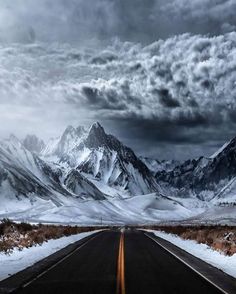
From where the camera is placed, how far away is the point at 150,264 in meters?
20.5

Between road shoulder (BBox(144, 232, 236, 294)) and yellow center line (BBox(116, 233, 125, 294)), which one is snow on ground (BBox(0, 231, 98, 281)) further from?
road shoulder (BBox(144, 232, 236, 294))

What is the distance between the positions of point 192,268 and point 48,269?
17.3 ft

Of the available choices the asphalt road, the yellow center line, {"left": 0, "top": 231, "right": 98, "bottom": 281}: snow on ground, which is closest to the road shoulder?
the asphalt road

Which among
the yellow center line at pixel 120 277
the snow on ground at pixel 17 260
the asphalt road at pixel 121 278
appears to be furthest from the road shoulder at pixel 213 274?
the snow on ground at pixel 17 260

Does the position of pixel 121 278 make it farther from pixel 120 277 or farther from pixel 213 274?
pixel 213 274

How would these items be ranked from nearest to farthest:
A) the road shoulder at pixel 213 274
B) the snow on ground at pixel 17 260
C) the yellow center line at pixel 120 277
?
the yellow center line at pixel 120 277, the road shoulder at pixel 213 274, the snow on ground at pixel 17 260

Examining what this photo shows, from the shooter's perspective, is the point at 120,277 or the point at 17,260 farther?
the point at 17,260

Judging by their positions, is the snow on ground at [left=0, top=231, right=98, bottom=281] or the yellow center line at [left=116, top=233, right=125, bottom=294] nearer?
the yellow center line at [left=116, top=233, right=125, bottom=294]

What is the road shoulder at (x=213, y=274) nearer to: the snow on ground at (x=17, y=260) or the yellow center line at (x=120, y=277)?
the yellow center line at (x=120, y=277)

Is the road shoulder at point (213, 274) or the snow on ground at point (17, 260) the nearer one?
the road shoulder at point (213, 274)

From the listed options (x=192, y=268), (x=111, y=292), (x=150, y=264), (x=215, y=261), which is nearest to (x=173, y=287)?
(x=111, y=292)

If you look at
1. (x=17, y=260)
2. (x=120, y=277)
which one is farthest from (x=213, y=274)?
(x=17, y=260)

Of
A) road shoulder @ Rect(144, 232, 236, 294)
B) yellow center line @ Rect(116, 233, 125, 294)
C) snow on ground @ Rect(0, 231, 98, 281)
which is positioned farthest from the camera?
snow on ground @ Rect(0, 231, 98, 281)

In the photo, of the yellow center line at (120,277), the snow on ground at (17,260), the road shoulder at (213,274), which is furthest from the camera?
the snow on ground at (17,260)
